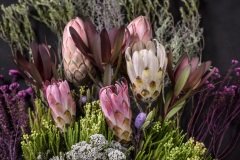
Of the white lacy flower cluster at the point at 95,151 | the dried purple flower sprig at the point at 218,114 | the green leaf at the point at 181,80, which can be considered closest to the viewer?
the white lacy flower cluster at the point at 95,151

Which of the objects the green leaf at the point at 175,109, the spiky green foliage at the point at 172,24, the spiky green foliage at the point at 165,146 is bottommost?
the spiky green foliage at the point at 165,146

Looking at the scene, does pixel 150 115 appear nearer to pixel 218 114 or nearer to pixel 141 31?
pixel 141 31

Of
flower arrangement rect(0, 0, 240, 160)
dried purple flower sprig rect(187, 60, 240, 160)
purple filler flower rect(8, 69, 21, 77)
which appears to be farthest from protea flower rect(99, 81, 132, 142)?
purple filler flower rect(8, 69, 21, 77)

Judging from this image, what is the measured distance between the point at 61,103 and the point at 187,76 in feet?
0.92

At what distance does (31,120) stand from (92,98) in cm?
15

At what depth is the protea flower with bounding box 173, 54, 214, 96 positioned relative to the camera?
3.73ft

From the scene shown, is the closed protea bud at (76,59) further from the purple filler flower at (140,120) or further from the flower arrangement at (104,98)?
the purple filler flower at (140,120)

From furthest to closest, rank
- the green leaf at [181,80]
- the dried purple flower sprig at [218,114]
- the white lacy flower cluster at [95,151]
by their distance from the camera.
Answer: the dried purple flower sprig at [218,114]
the green leaf at [181,80]
the white lacy flower cluster at [95,151]

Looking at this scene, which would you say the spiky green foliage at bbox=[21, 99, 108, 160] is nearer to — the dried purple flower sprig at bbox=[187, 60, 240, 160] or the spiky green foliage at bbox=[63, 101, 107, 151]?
the spiky green foliage at bbox=[63, 101, 107, 151]

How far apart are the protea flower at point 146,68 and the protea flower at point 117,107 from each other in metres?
0.03

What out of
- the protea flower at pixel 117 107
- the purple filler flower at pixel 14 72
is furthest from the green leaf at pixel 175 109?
the purple filler flower at pixel 14 72

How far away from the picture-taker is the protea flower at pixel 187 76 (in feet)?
3.73

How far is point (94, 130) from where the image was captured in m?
1.09

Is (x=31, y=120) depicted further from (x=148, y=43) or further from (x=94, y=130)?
(x=148, y=43)
